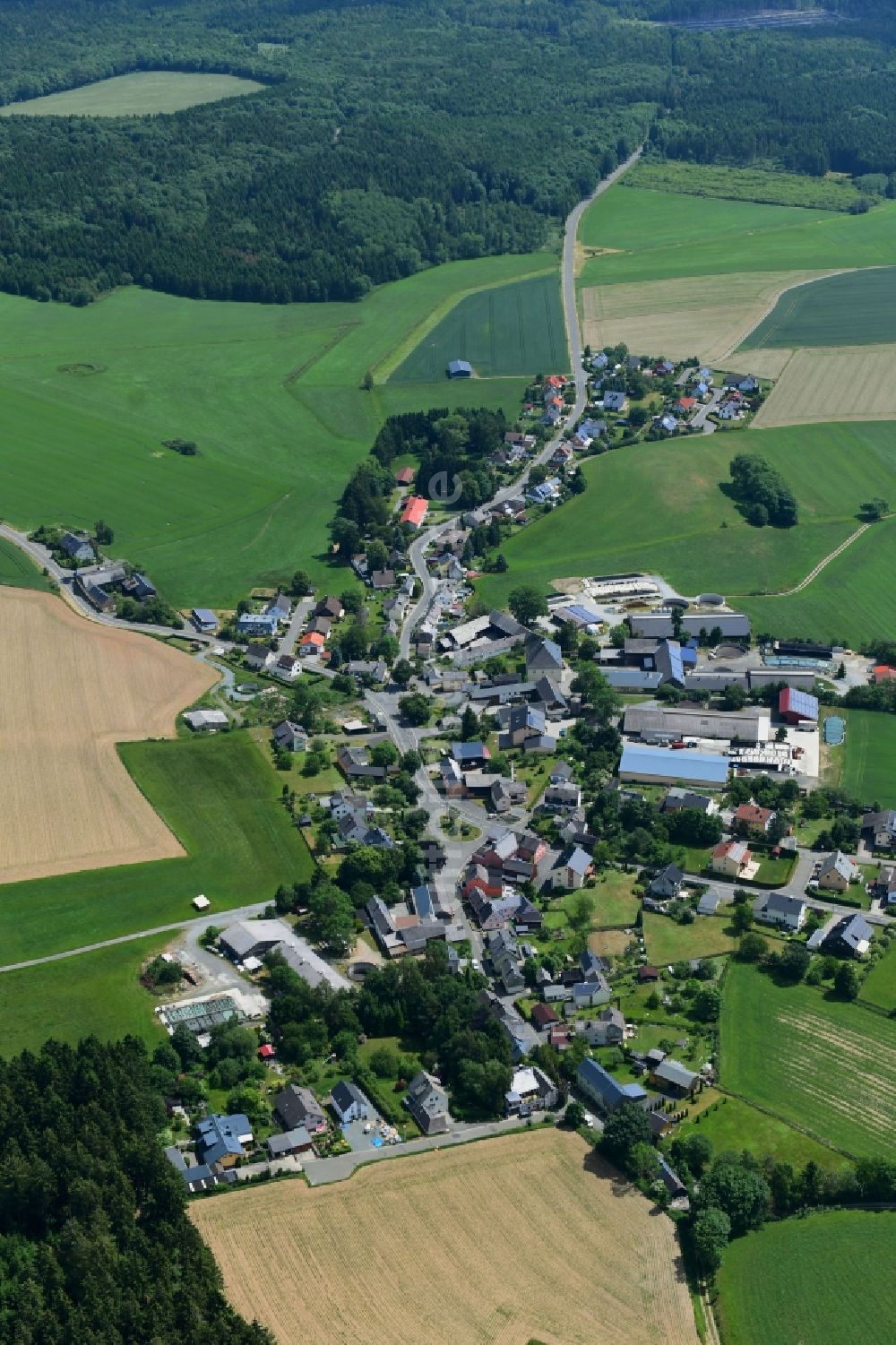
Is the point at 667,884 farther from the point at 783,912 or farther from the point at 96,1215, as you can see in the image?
the point at 96,1215

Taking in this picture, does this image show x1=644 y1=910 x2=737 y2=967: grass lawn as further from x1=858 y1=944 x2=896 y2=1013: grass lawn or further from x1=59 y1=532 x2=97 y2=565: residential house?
x1=59 y1=532 x2=97 y2=565: residential house

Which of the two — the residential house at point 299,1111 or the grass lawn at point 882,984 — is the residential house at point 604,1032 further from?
the residential house at point 299,1111

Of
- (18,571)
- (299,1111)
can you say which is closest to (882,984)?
(299,1111)

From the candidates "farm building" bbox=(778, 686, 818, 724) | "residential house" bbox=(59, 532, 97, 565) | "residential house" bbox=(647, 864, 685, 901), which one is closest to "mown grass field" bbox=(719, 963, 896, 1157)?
"residential house" bbox=(647, 864, 685, 901)

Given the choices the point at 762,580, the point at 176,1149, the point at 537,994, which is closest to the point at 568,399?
the point at 762,580

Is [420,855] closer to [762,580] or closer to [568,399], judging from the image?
[762,580]
